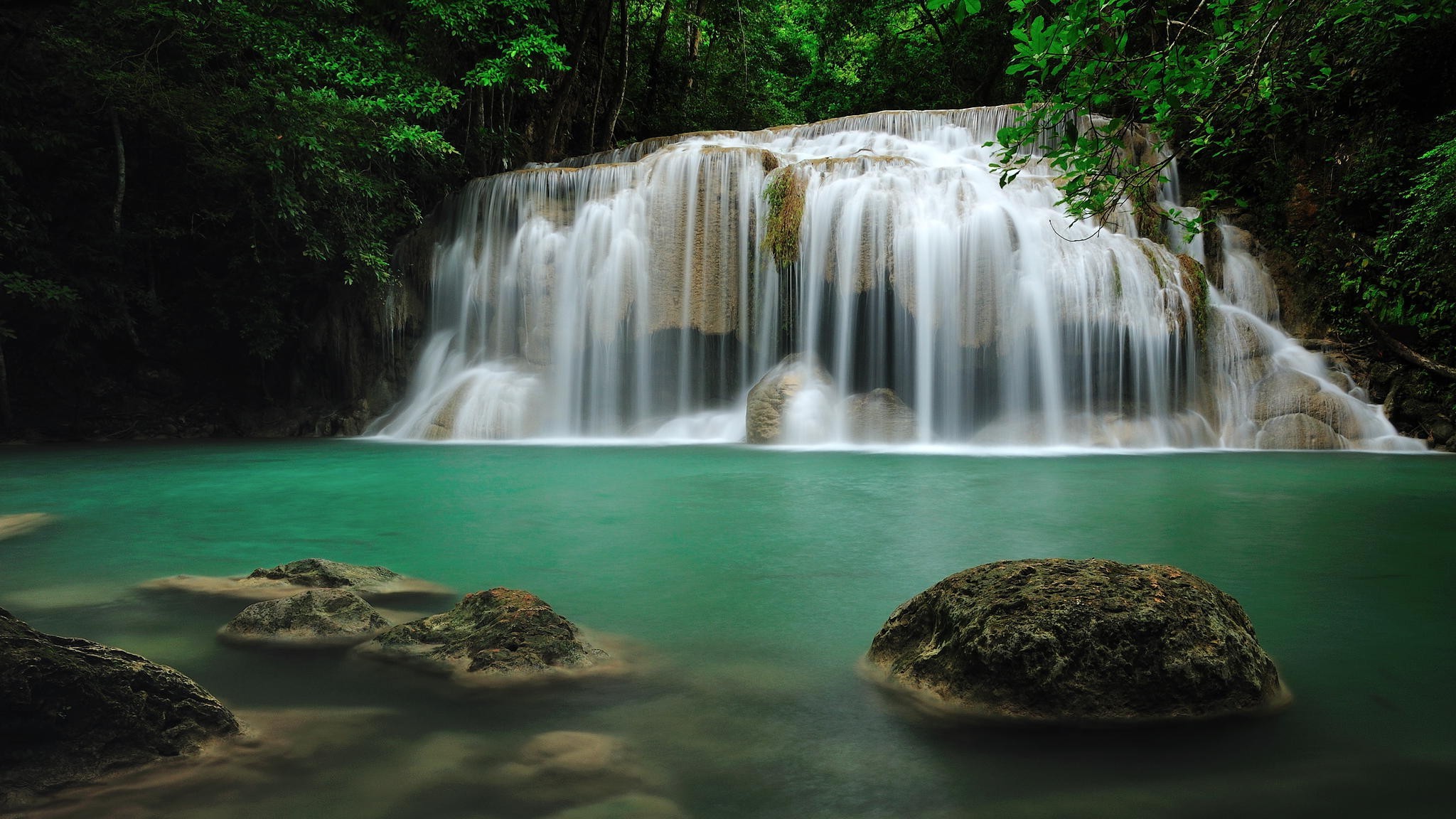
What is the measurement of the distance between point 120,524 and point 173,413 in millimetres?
11478

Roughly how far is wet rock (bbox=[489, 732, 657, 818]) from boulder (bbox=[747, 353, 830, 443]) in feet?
35.6

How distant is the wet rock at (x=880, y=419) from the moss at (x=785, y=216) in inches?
102

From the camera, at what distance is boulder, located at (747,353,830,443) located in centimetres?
1363

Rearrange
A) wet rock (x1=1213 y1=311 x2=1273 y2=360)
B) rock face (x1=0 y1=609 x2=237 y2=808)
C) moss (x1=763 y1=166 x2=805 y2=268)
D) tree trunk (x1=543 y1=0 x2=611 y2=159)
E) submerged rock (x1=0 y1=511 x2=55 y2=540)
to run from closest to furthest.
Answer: rock face (x1=0 y1=609 x2=237 y2=808) < submerged rock (x1=0 y1=511 x2=55 y2=540) < wet rock (x1=1213 y1=311 x2=1273 y2=360) < moss (x1=763 y1=166 x2=805 y2=268) < tree trunk (x1=543 y1=0 x2=611 y2=159)

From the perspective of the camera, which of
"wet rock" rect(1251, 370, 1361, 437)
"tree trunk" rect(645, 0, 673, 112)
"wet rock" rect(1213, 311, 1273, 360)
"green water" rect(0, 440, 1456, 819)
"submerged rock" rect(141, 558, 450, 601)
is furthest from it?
"tree trunk" rect(645, 0, 673, 112)

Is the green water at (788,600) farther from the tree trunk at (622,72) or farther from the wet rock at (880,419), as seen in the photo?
the tree trunk at (622,72)

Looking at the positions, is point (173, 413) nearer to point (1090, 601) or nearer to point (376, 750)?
point (376, 750)

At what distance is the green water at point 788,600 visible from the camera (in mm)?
2484

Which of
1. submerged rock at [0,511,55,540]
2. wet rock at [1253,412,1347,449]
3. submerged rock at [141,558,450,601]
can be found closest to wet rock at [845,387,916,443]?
wet rock at [1253,412,1347,449]

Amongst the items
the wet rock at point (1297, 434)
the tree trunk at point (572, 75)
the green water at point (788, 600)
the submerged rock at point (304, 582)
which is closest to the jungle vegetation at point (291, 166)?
the tree trunk at point (572, 75)

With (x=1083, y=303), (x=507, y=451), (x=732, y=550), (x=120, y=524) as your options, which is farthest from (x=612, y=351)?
(x=732, y=550)

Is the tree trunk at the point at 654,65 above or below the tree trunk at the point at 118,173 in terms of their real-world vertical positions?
above

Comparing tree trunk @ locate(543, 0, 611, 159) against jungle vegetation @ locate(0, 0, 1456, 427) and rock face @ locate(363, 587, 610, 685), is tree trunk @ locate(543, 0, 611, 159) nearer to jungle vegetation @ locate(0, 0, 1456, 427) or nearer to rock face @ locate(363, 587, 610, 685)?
jungle vegetation @ locate(0, 0, 1456, 427)

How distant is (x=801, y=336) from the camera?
573 inches
